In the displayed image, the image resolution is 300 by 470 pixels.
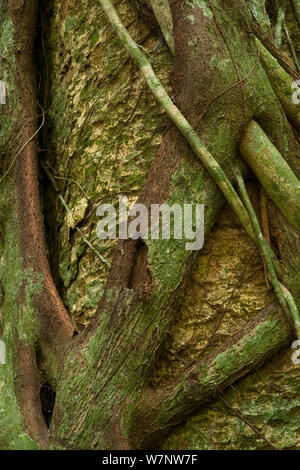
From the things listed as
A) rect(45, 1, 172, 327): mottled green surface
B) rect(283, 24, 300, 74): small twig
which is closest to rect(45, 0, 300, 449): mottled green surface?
rect(45, 1, 172, 327): mottled green surface

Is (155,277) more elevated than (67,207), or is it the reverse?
(67,207)

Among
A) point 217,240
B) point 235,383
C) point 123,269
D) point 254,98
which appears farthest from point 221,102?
point 235,383

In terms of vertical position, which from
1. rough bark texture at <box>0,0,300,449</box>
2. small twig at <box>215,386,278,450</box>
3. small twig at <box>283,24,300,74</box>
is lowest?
small twig at <box>215,386,278,450</box>

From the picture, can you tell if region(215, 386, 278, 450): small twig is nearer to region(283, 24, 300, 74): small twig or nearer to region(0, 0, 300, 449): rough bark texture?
region(0, 0, 300, 449): rough bark texture

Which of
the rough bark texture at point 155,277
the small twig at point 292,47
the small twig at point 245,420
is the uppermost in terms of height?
the small twig at point 292,47

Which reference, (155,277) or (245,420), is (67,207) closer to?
(155,277)

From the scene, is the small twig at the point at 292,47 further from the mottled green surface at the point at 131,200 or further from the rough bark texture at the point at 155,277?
the mottled green surface at the point at 131,200

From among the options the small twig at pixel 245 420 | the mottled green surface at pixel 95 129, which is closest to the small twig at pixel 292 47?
the mottled green surface at pixel 95 129

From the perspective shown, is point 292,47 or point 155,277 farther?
point 292,47

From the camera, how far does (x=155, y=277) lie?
1.82 metres

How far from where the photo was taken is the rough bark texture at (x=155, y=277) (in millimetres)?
1811

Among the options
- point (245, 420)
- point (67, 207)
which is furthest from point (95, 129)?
point (245, 420)

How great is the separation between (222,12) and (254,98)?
32cm

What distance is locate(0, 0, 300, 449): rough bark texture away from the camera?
71.3 inches
